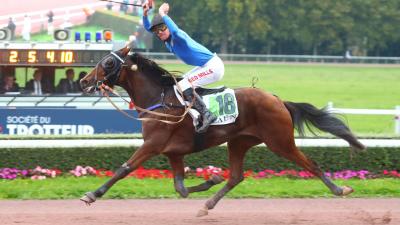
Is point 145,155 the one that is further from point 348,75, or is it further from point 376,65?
point 376,65

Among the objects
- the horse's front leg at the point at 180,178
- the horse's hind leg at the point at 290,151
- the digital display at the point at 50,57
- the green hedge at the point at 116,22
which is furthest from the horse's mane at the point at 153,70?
the green hedge at the point at 116,22

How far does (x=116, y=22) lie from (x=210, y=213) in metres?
9.81

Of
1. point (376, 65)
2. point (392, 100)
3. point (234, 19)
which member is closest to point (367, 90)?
point (392, 100)

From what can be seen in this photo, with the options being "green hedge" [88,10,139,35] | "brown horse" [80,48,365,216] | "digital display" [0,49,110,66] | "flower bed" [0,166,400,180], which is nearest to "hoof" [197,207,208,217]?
"brown horse" [80,48,365,216]

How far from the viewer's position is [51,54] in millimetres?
14812

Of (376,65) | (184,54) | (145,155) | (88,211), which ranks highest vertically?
(184,54)

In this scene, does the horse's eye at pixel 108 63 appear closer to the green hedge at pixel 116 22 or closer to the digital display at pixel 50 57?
the digital display at pixel 50 57

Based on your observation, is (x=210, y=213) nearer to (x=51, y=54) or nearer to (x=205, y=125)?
(x=205, y=125)

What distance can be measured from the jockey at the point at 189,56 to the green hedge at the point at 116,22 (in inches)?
361

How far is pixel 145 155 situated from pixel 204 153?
9.79 feet

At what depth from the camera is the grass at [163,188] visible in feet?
29.8

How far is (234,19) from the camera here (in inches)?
2034

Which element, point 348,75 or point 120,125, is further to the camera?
point 348,75

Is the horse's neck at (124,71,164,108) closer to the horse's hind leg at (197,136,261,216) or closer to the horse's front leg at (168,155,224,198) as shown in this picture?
the horse's front leg at (168,155,224,198)
